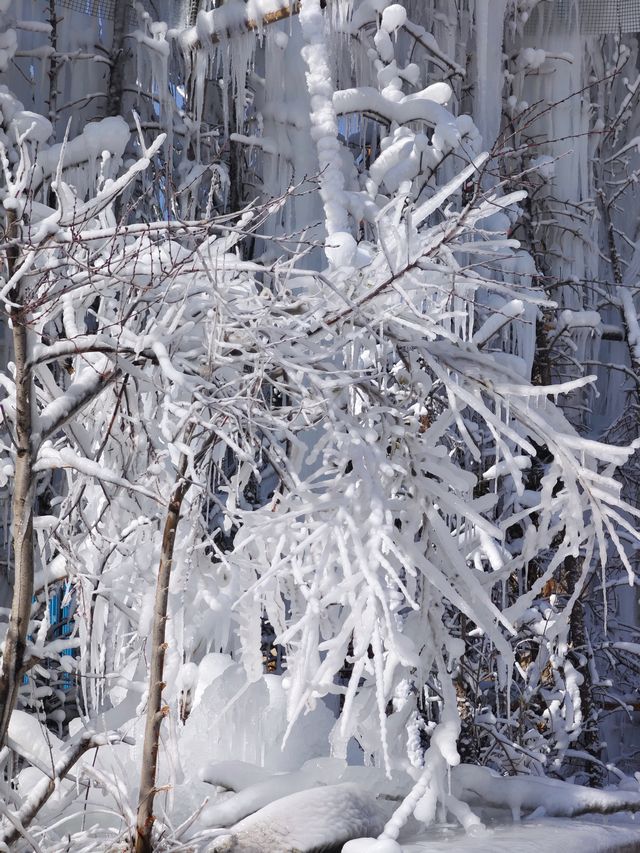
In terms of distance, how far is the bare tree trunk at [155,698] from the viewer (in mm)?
3982

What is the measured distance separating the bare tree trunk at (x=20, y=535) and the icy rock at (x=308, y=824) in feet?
3.11

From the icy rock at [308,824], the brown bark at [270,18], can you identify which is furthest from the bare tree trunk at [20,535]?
the brown bark at [270,18]

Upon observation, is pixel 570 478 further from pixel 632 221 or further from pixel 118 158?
pixel 632 221

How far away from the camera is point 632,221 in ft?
38.2

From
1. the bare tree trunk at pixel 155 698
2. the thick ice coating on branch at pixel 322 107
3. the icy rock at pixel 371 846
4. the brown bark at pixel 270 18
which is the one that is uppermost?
the brown bark at pixel 270 18

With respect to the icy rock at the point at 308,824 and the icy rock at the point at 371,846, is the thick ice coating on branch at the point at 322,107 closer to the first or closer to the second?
the icy rock at the point at 308,824

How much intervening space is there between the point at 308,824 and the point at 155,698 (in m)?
0.85

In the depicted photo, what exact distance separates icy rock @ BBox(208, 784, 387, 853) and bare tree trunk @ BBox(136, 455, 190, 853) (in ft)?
0.92

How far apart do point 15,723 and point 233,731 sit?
3.75 feet

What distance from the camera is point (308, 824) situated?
14.4 ft

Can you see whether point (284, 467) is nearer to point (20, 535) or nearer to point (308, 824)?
point (20, 535)

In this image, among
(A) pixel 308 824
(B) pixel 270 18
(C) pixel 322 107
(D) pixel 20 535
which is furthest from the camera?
(B) pixel 270 18

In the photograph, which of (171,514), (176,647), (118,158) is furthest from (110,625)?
(118,158)

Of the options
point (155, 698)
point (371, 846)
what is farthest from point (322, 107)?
point (371, 846)
